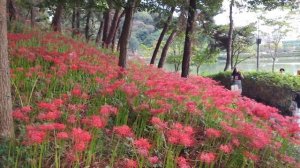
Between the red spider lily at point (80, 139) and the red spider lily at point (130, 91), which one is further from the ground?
the red spider lily at point (130, 91)

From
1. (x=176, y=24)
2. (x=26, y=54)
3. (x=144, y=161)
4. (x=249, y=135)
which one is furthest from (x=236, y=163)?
(x=176, y=24)

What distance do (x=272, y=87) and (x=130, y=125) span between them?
41.1ft

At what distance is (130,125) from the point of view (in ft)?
17.7

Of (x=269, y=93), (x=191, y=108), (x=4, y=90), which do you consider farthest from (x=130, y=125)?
(x=269, y=93)

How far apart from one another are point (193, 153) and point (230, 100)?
61.4 inches

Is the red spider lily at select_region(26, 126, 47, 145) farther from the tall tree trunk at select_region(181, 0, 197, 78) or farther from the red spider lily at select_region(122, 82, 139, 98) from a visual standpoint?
the tall tree trunk at select_region(181, 0, 197, 78)

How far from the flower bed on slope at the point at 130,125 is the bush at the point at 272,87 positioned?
9.56 meters

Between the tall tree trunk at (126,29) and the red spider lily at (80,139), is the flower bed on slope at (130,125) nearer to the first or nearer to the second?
the red spider lily at (80,139)

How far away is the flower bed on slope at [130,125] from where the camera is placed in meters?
3.87

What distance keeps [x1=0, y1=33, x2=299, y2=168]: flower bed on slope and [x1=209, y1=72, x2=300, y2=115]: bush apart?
9555mm

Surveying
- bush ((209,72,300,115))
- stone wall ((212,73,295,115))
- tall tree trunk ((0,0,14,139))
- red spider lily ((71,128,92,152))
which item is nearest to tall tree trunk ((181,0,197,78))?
stone wall ((212,73,295,115))

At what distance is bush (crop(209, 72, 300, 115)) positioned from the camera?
15273 millimetres

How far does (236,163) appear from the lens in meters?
4.86

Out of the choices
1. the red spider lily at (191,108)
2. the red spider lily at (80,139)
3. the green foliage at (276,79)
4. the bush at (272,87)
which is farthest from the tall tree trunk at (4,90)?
the green foliage at (276,79)
